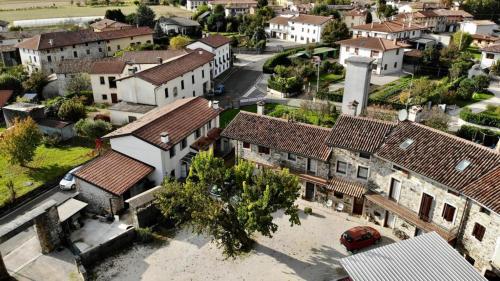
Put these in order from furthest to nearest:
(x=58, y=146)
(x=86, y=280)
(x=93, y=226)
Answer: (x=58, y=146), (x=93, y=226), (x=86, y=280)

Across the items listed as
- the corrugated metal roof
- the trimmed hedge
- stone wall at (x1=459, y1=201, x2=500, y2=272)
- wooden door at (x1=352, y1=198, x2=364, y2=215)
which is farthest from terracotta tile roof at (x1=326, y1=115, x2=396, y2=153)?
the trimmed hedge

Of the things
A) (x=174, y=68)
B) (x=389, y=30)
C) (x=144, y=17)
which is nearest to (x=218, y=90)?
(x=174, y=68)

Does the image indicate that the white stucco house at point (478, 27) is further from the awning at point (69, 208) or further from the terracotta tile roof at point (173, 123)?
the awning at point (69, 208)

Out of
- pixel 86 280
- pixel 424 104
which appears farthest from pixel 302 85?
pixel 86 280

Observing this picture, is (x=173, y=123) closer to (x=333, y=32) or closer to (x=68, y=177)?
(x=68, y=177)

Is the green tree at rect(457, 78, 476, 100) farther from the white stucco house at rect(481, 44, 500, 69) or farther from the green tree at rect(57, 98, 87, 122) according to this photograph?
the green tree at rect(57, 98, 87, 122)

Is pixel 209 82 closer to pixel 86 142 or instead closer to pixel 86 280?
→ pixel 86 142
